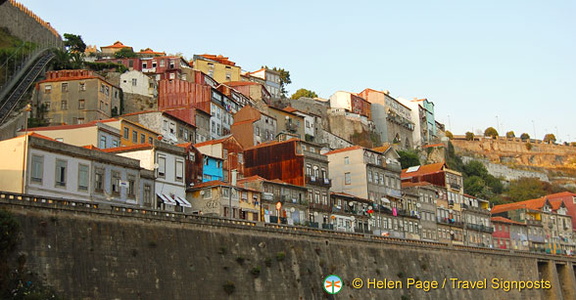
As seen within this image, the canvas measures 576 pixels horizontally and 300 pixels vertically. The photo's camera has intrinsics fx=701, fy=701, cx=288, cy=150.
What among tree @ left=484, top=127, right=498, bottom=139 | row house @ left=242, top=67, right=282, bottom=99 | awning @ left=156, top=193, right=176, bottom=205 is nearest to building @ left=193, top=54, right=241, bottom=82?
row house @ left=242, top=67, right=282, bottom=99

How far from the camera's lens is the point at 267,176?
229 ft

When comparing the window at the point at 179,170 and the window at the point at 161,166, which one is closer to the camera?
the window at the point at 161,166

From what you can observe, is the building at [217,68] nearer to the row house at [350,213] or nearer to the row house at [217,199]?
the row house at [350,213]

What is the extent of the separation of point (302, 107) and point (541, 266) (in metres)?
48.6

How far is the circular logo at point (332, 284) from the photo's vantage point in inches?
1903

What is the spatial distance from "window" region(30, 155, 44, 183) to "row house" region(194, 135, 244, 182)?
27945mm

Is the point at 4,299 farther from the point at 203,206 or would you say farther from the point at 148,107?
the point at 148,107

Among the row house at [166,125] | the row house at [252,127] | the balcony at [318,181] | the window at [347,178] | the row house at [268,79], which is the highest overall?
the row house at [268,79]

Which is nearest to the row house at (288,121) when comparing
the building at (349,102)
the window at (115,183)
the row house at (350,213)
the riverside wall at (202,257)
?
the building at (349,102)

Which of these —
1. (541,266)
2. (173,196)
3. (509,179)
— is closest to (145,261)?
(173,196)

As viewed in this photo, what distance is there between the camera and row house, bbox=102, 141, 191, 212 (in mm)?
49938

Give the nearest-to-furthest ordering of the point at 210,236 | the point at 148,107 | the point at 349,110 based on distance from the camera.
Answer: the point at 210,236 → the point at 148,107 → the point at 349,110

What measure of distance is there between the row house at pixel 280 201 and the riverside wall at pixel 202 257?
821 centimetres

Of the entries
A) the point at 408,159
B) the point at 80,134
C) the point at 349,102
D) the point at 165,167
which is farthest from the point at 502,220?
the point at 80,134
